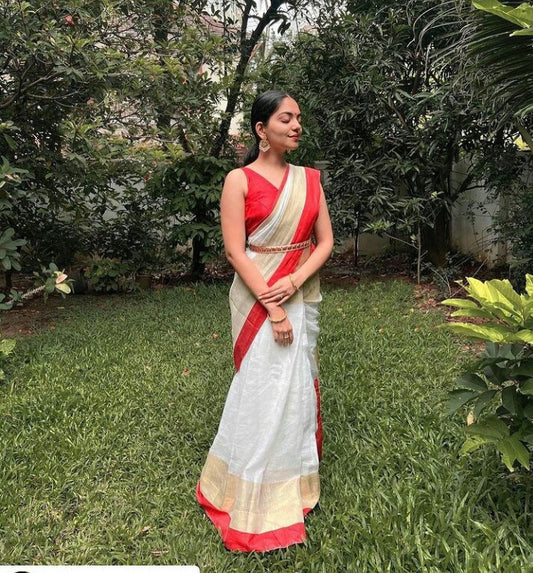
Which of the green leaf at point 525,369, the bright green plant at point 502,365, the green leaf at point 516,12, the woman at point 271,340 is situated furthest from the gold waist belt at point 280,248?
the green leaf at point 516,12

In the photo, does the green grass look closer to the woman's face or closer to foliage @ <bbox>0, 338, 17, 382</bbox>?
foliage @ <bbox>0, 338, 17, 382</bbox>

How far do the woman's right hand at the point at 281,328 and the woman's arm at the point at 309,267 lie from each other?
0.04 metres

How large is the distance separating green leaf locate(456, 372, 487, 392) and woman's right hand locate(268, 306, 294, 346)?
654 millimetres

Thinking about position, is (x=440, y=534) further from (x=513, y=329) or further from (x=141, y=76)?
(x=141, y=76)

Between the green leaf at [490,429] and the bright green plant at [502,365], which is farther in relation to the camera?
the green leaf at [490,429]

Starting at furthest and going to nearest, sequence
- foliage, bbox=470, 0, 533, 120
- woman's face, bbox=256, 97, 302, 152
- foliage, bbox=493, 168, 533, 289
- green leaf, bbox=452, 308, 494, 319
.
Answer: foliage, bbox=493, 168, 533, 289, foliage, bbox=470, 0, 533, 120, woman's face, bbox=256, 97, 302, 152, green leaf, bbox=452, 308, 494, 319

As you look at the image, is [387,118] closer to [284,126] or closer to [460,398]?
[284,126]

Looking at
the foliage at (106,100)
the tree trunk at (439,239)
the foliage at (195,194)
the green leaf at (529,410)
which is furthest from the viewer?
the tree trunk at (439,239)

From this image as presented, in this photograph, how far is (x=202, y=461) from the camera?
2.53 metres

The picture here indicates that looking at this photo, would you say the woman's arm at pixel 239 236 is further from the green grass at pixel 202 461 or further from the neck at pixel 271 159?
the green grass at pixel 202 461

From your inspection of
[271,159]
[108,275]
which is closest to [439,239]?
[108,275]

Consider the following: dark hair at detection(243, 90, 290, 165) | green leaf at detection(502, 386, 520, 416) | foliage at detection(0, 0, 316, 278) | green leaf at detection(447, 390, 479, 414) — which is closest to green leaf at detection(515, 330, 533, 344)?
green leaf at detection(502, 386, 520, 416)

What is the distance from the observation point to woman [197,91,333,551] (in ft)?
6.37

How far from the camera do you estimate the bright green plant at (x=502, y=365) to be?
4.99ft
